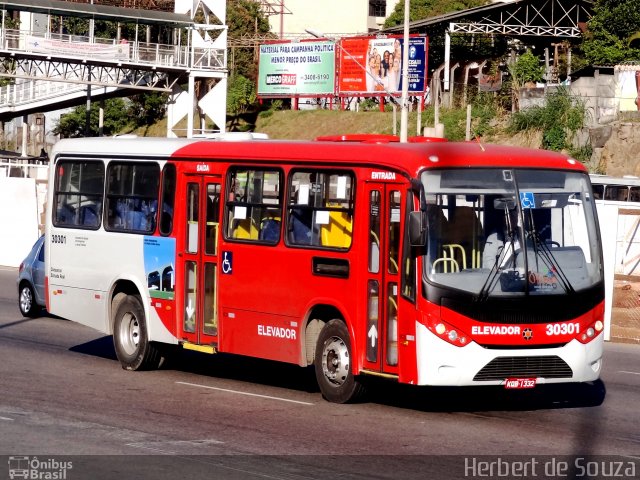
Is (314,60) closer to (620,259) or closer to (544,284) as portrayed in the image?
(620,259)

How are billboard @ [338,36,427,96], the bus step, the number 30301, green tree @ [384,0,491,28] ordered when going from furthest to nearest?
green tree @ [384,0,491,28], billboard @ [338,36,427,96], the bus step, the number 30301

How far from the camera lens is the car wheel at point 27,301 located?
75.7 ft

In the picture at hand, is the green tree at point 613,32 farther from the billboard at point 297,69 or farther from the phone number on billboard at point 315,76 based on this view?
the phone number on billboard at point 315,76

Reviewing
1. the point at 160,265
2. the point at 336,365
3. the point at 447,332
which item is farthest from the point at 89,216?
the point at 447,332

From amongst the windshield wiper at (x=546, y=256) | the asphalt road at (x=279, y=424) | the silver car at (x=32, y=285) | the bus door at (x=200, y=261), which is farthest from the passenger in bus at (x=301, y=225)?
the silver car at (x=32, y=285)

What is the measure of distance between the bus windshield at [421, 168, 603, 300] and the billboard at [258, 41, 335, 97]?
47.3 meters

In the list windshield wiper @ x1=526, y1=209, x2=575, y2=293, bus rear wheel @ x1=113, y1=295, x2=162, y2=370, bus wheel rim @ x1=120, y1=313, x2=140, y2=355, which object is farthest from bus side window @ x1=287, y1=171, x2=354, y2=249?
bus wheel rim @ x1=120, y1=313, x2=140, y2=355

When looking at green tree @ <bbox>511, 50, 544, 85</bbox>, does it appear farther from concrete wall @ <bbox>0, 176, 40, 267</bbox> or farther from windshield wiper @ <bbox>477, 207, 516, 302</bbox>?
windshield wiper @ <bbox>477, 207, 516, 302</bbox>

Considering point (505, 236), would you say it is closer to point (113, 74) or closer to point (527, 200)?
point (527, 200)

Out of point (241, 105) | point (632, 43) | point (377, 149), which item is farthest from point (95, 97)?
point (377, 149)

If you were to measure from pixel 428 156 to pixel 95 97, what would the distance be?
5144 centimetres

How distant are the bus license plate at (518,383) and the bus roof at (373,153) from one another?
2.22 m

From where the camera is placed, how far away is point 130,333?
1652 cm

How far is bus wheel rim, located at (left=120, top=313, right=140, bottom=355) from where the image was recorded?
53.8 ft
